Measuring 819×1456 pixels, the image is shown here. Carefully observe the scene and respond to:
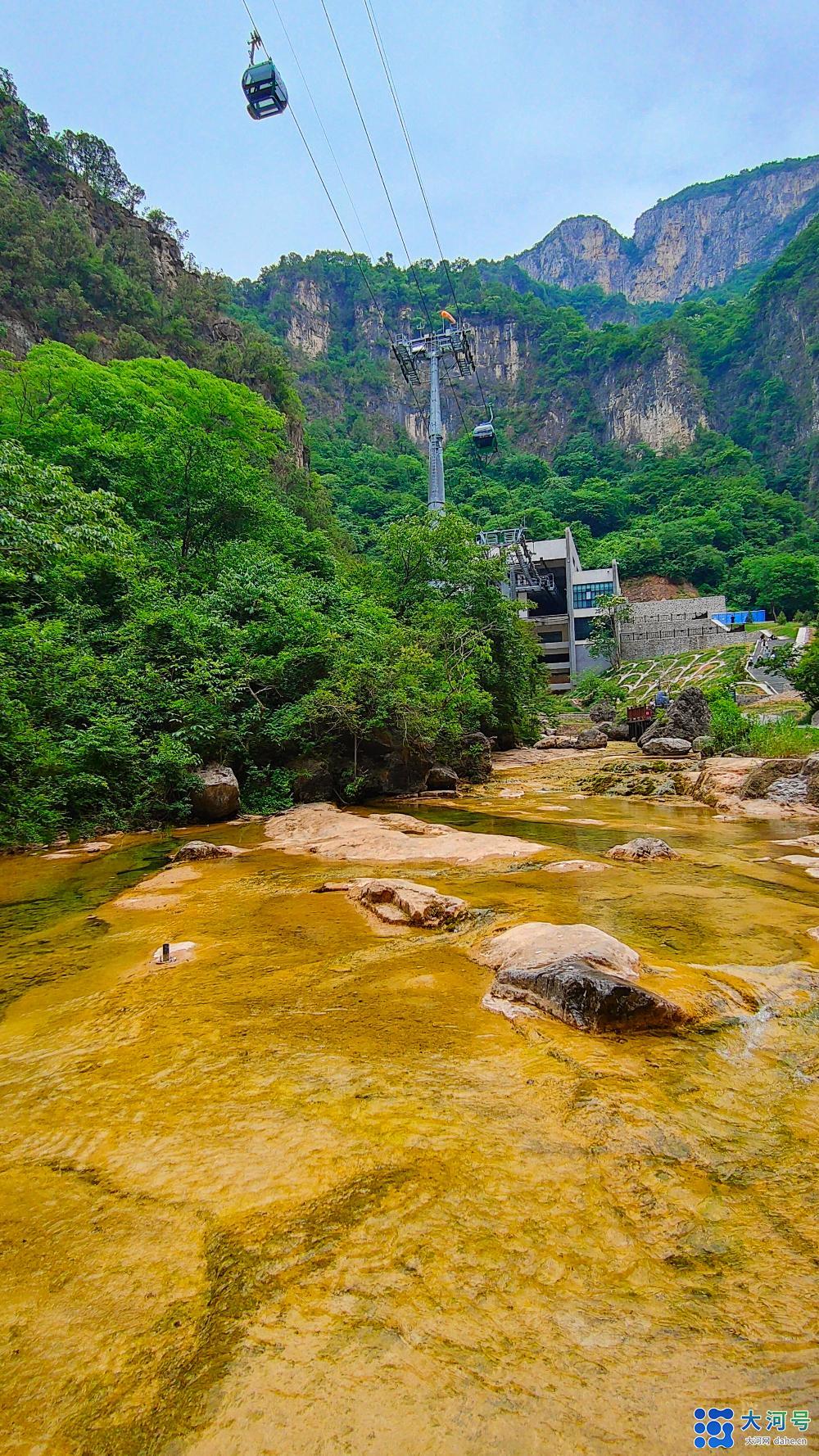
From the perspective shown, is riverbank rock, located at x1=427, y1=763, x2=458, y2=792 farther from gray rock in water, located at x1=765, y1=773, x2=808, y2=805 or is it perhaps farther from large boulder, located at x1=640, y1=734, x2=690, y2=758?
large boulder, located at x1=640, y1=734, x2=690, y2=758

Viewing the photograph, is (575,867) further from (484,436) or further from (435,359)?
(435,359)

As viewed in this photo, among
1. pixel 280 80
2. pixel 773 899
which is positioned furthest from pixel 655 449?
pixel 773 899

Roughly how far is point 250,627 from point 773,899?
1049 cm

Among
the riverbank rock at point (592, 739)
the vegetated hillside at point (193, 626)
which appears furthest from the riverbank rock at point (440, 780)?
the riverbank rock at point (592, 739)

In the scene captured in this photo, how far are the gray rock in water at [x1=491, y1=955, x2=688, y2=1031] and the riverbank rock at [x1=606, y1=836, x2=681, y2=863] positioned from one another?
4.17m

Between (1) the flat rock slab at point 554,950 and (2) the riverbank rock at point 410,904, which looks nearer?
(1) the flat rock slab at point 554,950

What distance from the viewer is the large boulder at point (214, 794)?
10789 millimetres

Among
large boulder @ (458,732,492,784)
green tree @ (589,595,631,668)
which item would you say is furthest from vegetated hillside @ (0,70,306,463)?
large boulder @ (458,732,492,784)

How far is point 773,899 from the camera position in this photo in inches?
224

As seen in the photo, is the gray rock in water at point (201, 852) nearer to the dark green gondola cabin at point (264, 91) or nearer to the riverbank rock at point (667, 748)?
the riverbank rock at point (667, 748)

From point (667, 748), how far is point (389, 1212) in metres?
20.7

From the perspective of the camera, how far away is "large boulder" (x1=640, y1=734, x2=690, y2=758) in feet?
67.1

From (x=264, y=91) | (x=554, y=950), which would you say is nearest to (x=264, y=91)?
(x=264, y=91)

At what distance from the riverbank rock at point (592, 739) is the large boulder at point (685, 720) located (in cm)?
178
